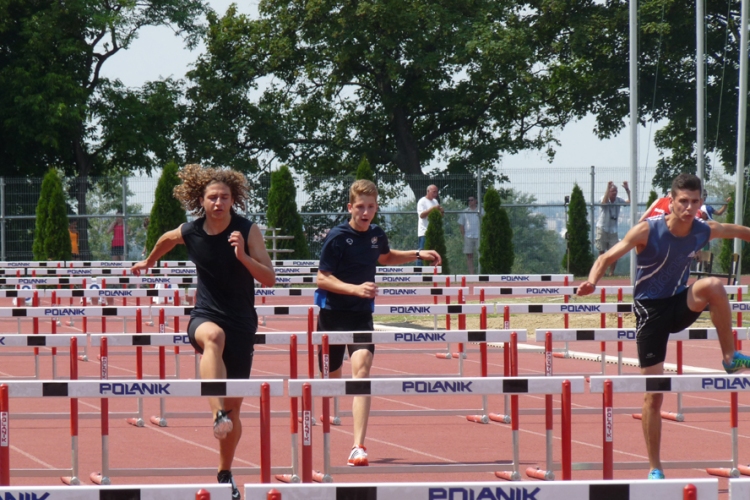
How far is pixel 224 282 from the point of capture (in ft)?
21.9

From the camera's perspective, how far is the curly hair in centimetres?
680

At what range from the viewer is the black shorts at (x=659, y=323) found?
7285mm

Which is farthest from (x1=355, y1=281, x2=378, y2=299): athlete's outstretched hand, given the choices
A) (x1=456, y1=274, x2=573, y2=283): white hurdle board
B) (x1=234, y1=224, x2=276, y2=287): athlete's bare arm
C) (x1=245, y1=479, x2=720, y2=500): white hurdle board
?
(x1=456, y1=274, x2=573, y2=283): white hurdle board

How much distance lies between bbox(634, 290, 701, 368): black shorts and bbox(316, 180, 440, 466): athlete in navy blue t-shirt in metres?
1.80

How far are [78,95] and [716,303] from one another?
109 ft

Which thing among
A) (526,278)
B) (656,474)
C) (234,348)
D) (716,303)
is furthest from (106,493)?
(526,278)

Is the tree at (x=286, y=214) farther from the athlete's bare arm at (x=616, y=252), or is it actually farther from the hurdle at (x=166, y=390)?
the hurdle at (x=166, y=390)

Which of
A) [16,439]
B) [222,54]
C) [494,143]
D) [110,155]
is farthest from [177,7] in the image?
[16,439]

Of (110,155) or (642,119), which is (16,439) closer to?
(110,155)

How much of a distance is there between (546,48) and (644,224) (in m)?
36.4

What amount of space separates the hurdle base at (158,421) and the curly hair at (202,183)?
3268 millimetres

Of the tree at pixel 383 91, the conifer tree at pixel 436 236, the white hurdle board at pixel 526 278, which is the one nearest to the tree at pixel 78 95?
the tree at pixel 383 91

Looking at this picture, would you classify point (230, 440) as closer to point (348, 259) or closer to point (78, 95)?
point (348, 259)

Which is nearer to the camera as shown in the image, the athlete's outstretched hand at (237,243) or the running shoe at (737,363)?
the athlete's outstretched hand at (237,243)
